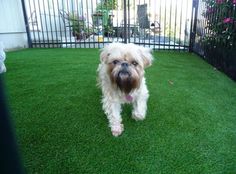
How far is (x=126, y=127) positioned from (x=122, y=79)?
49 cm

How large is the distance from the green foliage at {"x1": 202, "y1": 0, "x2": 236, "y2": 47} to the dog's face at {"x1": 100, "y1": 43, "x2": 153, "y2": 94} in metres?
2.35

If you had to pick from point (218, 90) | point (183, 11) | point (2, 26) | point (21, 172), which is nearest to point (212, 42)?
point (218, 90)

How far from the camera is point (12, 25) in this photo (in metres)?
6.81

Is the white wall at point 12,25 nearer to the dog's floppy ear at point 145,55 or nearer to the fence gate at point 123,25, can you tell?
the fence gate at point 123,25

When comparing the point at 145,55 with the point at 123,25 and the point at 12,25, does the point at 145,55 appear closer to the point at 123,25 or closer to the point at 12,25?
the point at 123,25

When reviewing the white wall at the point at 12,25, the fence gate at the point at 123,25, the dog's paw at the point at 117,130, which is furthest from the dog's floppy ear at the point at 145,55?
the white wall at the point at 12,25

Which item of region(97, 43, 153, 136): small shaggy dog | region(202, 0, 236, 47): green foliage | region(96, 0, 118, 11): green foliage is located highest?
region(96, 0, 118, 11): green foliage

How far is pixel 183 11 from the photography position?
6.85 m

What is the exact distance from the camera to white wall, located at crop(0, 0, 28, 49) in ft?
21.2

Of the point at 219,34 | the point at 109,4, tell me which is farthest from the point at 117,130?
the point at 109,4

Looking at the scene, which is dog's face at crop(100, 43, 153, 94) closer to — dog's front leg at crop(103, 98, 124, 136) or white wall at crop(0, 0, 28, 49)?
dog's front leg at crop(103, 98, 124, 136)

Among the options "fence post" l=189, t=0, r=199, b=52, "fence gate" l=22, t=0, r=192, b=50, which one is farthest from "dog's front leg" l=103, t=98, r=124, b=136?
"fence gate" l=22, t=0, r=192, b=50

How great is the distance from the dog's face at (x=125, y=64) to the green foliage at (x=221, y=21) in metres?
2.35

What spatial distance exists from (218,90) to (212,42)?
1834 mm
